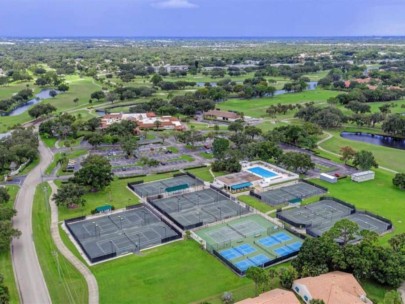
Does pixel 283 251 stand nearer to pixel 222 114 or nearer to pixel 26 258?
pixel 26 258

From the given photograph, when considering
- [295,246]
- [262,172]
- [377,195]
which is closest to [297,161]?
[262,172]

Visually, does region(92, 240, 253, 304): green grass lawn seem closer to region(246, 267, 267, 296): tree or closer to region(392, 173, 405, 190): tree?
region(246, 267, 267, 296): tree

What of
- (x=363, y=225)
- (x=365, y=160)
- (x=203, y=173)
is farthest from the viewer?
(x=203, y=173)

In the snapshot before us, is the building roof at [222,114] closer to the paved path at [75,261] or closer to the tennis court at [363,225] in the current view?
the tennis court at [363,225]

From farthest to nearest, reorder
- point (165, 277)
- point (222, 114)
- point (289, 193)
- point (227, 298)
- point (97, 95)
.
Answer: point (97, 95), point (222, 114), point (289, 193), point (165, 277), point (227, 298)

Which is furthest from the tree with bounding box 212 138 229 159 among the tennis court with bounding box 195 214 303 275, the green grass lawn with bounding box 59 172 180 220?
the tennis court with bounding box 195 214 303 275

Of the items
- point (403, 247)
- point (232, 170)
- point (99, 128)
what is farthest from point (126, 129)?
point (403, 247)

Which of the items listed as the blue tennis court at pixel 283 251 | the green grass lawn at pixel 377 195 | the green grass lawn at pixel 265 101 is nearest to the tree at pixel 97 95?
the green grass lawn at pixel 265 101
